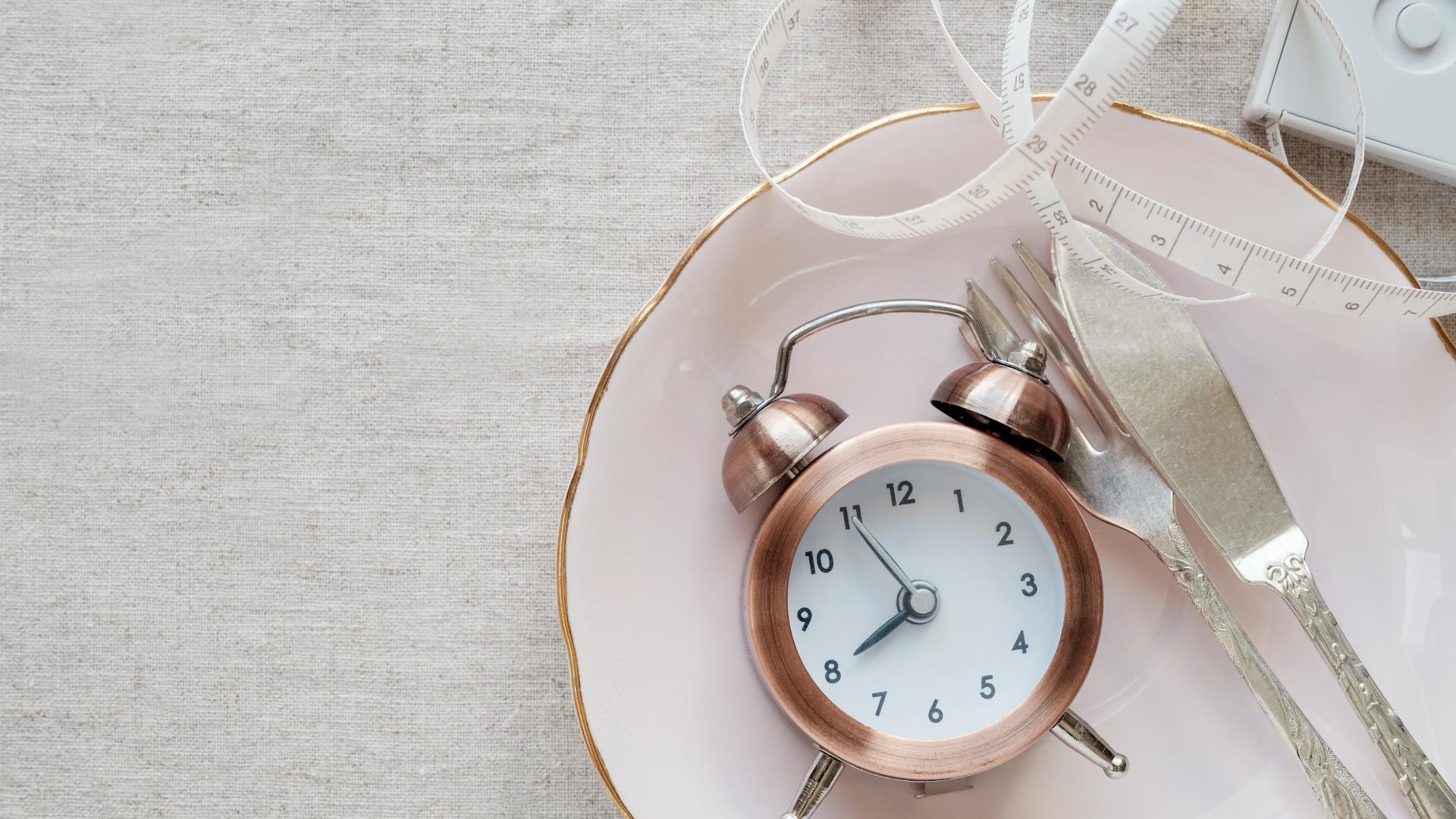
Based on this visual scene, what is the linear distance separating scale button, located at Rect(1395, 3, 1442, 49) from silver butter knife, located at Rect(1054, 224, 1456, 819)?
0.33m

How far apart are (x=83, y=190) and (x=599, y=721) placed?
0.72 m

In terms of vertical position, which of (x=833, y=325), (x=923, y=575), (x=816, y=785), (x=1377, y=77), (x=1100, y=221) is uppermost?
(x=1377, y=77)

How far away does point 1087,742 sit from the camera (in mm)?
726

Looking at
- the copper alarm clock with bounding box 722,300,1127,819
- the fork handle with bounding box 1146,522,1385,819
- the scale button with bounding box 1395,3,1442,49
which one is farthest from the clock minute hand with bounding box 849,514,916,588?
the scale button with bounding box 1395,3,1442,49

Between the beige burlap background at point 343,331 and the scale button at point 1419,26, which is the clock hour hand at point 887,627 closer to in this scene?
the beige burlap background at point 343,331

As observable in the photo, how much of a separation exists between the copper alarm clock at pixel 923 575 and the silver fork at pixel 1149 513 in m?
0.05

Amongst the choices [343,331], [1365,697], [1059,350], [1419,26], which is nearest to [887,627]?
[1059,350]

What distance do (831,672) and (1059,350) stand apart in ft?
1.09

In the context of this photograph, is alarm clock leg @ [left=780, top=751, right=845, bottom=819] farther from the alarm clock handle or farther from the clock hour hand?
the alarm clock handle

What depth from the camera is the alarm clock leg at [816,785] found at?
2.36 ft

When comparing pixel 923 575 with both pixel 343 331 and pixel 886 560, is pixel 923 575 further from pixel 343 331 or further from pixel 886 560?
pixel 343 331

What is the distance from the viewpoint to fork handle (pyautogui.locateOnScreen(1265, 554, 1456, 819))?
75 cm

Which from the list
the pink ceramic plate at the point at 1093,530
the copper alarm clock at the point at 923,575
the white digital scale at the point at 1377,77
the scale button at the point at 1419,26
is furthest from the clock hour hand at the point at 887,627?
the scale button at the point at 1419,26

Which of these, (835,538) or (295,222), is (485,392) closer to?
(295,222)
